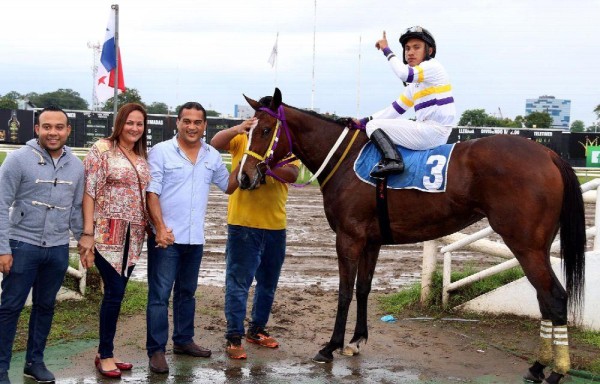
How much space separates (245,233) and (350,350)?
1.33 m

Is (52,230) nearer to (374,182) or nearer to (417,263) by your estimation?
(374,182)

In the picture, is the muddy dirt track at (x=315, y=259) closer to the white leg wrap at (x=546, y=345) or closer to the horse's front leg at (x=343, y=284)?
the horse's front leg at (x=343, y=284)

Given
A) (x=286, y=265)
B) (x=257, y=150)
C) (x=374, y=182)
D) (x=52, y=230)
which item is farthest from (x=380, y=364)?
(x=286, y=265)

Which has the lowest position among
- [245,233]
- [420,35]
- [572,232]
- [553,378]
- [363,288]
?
[553,378]

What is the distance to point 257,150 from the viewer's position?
18.2 ft

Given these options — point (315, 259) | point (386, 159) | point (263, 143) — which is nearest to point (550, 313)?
point (386, 159)

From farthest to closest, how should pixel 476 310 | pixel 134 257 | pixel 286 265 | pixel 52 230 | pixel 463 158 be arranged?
pixel 286 265 → pixel 476 310 → pixel 463 158 → pixel 134 257 → pixel 52 230

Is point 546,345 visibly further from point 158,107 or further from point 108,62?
point 158,107

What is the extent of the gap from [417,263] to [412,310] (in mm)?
3326

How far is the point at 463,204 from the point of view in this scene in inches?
212

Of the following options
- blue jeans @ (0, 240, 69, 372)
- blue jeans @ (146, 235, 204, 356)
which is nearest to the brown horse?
blue jeans @ (146, 235, 204, 356)

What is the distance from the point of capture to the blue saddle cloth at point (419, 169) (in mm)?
5395

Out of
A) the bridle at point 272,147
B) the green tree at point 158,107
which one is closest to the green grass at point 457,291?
the bridle at point 272,147

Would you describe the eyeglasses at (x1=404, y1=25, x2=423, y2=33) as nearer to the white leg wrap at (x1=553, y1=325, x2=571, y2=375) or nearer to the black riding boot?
the black riding boot
